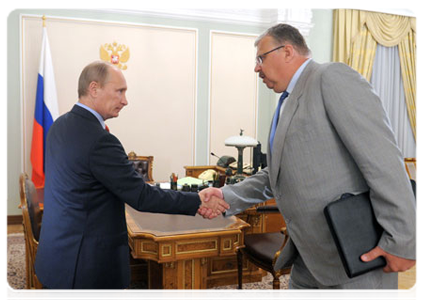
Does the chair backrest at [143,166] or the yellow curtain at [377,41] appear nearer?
the chair backrest at [143,166]

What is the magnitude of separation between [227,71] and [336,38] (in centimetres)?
211

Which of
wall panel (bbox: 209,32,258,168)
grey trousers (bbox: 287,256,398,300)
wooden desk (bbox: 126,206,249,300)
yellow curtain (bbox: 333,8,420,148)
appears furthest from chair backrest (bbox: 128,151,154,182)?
yellow curtain (bbox: 333,8,420,148)

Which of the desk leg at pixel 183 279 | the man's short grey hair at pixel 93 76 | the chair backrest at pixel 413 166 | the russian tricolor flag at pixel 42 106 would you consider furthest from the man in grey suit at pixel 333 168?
the chair backrest at pixel 413 166

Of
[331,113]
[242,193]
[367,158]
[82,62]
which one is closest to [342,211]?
[367,158]

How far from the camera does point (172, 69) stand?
6.25 meters

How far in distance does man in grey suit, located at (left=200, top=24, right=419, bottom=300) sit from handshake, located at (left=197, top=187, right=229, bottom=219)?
0.70m

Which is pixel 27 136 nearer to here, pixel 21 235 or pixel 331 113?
pixel 21 235

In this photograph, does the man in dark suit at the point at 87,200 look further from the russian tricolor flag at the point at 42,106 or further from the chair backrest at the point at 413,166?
the chair backrest at the point at 413,166

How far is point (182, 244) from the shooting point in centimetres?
233

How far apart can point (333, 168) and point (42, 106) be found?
193 inches

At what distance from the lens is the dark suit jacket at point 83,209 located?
1.69 meters

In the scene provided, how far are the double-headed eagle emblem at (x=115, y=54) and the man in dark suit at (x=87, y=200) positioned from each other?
4.25 metres

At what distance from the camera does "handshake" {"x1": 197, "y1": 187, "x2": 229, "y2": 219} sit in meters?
2.29

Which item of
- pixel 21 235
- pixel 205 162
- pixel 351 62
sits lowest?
pixel 21 235
